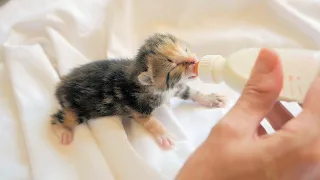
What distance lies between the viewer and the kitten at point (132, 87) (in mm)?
945

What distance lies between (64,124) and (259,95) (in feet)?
1.58

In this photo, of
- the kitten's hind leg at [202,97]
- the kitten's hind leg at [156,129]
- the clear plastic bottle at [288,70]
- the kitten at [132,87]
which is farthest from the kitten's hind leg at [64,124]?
the clear plastic bottle at [288,70]

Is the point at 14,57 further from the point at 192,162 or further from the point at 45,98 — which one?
the point at 192,162

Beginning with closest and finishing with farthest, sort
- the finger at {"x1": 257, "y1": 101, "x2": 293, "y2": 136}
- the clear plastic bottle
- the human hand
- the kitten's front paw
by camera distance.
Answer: the human hand, the clear plastic bottle, the finger at {"x1": 257, "y1": 101, "x2": 293, "y2": 136}, the kitten's front paw

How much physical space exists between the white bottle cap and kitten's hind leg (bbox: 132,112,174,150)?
179 mm

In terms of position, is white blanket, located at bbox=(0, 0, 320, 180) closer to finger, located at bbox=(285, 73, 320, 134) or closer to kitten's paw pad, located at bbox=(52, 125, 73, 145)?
kitten's paw pad, located at bbox=(52, 125, 73, 145)

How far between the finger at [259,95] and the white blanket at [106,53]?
29 cm

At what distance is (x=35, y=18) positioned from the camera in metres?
1.19

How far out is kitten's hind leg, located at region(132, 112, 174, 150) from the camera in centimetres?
91

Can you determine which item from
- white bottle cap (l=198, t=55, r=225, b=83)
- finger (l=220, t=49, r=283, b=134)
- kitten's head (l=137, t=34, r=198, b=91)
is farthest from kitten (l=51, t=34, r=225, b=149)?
finger (l=220, t=49, r=283, b=134)

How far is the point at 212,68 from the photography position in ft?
2.47

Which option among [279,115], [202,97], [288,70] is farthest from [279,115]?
[202,97]

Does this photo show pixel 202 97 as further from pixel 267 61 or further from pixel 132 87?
pixel 267 61

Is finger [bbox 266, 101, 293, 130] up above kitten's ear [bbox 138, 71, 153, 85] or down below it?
below
